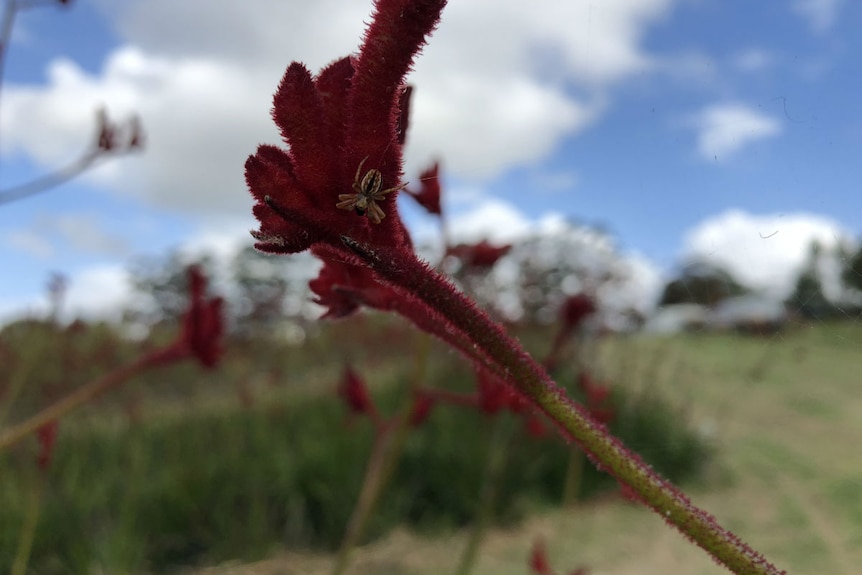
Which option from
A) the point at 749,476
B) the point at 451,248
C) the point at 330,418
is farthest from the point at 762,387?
the point at 451,248

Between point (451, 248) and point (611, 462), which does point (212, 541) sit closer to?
point (451, 248)

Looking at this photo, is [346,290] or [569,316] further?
[569,316]

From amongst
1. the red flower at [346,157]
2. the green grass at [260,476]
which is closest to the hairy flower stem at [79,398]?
the red flower at [346,157]

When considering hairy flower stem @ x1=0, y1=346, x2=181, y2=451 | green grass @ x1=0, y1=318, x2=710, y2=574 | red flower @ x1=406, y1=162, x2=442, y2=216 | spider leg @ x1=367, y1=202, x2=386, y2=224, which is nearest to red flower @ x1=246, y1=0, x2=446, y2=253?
spider leg @ x1=367, y1=202, x2=386, y2=224

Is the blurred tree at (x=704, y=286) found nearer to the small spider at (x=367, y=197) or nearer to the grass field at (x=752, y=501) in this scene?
the grass field at (x=752, y=501)

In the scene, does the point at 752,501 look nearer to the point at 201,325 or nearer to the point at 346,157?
the point at 201,325

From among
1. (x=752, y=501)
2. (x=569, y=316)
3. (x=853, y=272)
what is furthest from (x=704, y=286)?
(x=752, y=501)
